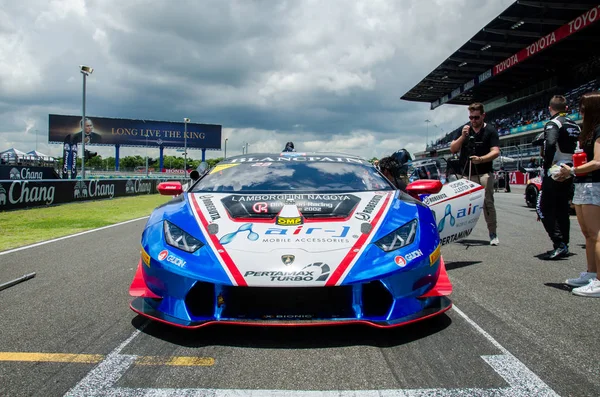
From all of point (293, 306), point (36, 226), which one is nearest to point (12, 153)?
point (36, 226)

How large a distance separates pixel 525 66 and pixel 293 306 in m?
43.3

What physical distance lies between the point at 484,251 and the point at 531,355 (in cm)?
350

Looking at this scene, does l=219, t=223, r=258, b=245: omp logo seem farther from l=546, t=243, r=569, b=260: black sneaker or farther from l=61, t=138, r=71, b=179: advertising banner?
l=61, t=138, r=71, b=179: advertising banner

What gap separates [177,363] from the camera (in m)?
2.28

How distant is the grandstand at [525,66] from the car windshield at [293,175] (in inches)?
1154

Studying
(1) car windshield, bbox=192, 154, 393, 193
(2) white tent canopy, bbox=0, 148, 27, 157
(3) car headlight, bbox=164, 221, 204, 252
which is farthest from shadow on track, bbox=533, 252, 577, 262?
(2) white tent canopy, bbox=0, 148, 27, 157

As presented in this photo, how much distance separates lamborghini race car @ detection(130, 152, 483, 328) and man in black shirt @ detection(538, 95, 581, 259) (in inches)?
98.7

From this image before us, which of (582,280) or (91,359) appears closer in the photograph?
(91,359)

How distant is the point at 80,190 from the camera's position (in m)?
17.7

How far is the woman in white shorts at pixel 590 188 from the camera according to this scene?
359 centimetres

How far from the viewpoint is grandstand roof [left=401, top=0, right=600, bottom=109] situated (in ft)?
92.2

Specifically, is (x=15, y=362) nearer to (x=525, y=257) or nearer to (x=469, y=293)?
(x=469, y=293)

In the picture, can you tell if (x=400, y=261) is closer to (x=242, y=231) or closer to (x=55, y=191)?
(x=242, y=231)

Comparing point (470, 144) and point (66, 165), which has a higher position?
point (66, 165)
